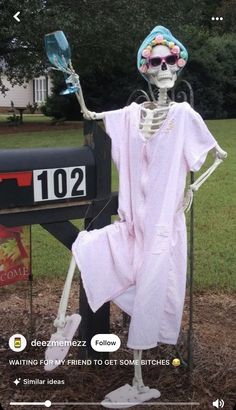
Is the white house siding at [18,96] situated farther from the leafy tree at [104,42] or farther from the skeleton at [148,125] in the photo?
the skeleton at [148,125]

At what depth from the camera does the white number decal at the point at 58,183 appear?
6.95ft

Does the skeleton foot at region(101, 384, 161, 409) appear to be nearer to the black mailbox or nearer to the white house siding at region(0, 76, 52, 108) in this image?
the black mailbox

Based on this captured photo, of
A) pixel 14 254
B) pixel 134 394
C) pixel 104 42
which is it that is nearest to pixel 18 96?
pixel 104 42

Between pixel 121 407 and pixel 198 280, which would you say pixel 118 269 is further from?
pixel 198 280

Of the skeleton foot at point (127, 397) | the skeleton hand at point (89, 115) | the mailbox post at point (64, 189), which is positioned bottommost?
the skeleton foot at point (127, 397)

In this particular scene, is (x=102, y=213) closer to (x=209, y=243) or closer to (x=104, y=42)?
(x=209, y=243)

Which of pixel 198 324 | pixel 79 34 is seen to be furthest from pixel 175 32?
pixel 198 324

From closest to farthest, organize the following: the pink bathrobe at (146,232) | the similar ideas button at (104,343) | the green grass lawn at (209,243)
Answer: the pink bathrobe at (146,232), the similar ideas button at (104,343), the green grass lawn at (209,243)

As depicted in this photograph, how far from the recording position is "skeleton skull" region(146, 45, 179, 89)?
85.9 inches

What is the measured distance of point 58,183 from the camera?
2.16m

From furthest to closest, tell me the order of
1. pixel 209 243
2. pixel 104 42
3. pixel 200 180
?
pixel 104 42
pixel 209 243
pixel 200 180

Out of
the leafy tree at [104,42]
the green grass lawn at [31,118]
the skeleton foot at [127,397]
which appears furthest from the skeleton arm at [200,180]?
the green grass lawn at [31,118]

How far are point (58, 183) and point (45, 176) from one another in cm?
6

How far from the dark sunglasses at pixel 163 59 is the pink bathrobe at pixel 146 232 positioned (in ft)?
0.53
